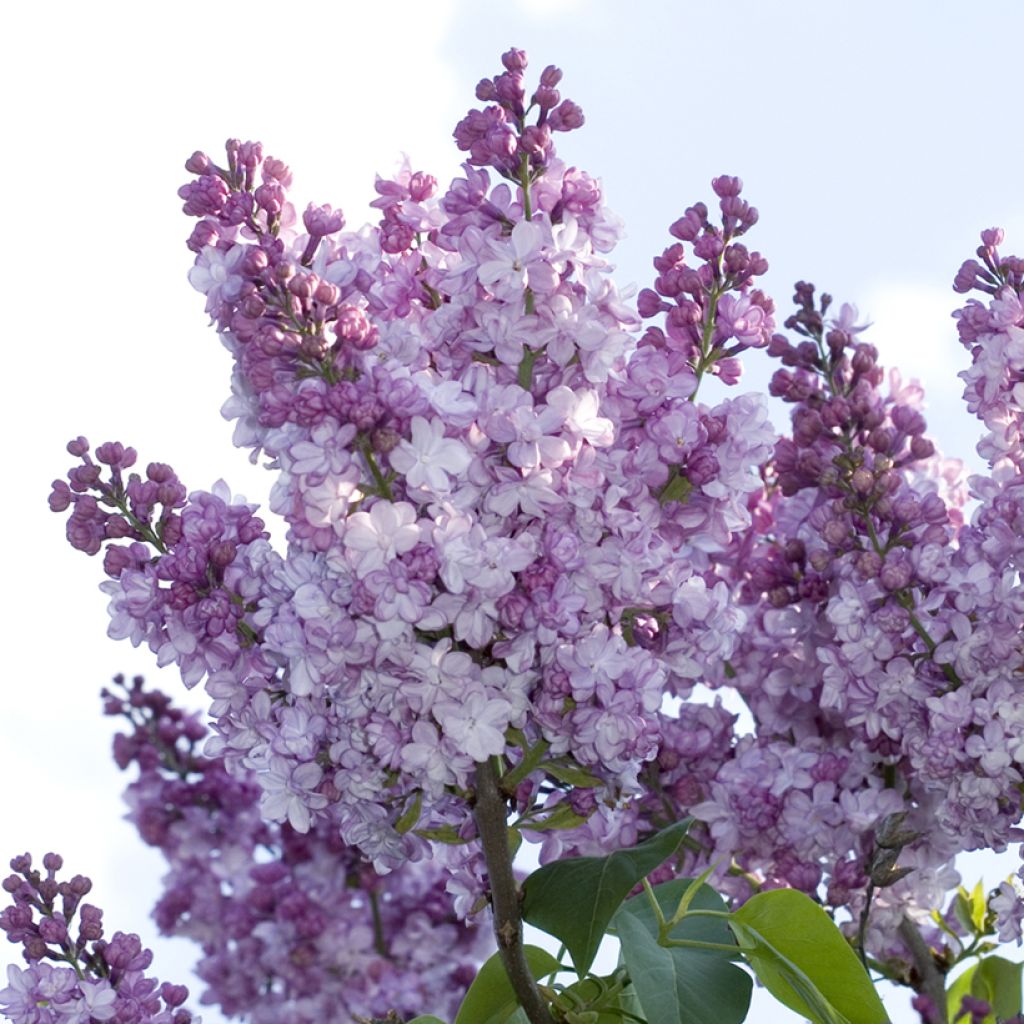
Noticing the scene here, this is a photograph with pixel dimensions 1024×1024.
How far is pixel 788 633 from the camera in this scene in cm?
133

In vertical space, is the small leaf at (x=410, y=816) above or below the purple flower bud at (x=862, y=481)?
below

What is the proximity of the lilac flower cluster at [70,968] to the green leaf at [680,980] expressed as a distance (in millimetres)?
286

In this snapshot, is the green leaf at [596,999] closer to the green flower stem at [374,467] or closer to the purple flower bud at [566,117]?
the green flower stem at [374,467]

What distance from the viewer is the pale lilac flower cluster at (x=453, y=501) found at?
3.11 ft

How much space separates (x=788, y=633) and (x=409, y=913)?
2.04 feet

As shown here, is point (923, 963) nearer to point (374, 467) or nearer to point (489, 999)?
point (489, 999)

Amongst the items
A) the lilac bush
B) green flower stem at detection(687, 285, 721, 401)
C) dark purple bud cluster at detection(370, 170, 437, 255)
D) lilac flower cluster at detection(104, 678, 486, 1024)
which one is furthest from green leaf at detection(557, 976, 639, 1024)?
lilac flower cluster at detection(104, 678, 486, 1024)

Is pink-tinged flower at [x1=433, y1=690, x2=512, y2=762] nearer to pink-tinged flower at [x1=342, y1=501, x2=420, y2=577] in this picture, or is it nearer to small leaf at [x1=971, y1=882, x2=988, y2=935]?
pink-tinged flower at [x1=342, y1=501, x2=420, y2=577]

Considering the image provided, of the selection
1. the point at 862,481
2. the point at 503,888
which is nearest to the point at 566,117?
the point at 862,481

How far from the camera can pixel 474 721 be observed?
0.96 metres

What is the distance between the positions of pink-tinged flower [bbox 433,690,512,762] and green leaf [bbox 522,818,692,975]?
126 millimetres

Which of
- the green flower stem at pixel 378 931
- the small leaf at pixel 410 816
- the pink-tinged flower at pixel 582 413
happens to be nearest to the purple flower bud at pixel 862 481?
the pink-tinged flower at pixel 582 413

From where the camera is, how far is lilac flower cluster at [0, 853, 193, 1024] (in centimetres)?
107

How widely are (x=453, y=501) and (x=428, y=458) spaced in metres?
0.03
